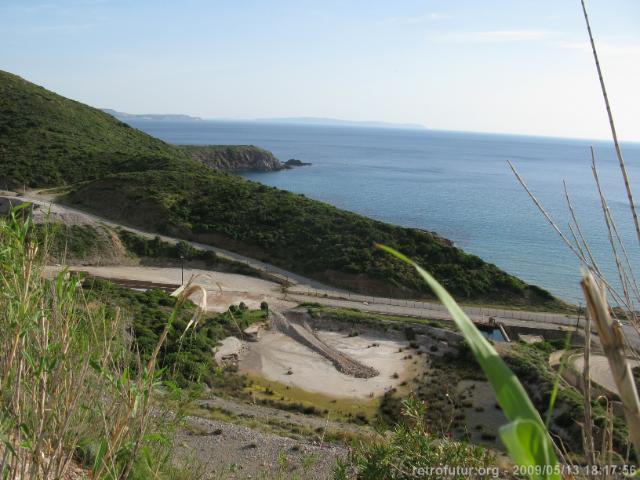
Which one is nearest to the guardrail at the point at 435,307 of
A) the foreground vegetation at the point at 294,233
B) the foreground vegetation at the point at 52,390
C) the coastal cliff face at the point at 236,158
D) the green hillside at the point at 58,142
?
the foreground vegetation at the point at 294,233

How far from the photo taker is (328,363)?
23.8 m

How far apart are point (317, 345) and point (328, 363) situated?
1.75m

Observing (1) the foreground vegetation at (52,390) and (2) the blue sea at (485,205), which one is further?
(2) the blue sea at (485,205)

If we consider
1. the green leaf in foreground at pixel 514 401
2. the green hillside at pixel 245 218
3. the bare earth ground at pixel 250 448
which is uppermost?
the green leaf in foreground at pixel 514 401

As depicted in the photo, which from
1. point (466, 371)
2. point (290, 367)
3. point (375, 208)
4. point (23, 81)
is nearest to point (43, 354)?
point (290, 367)

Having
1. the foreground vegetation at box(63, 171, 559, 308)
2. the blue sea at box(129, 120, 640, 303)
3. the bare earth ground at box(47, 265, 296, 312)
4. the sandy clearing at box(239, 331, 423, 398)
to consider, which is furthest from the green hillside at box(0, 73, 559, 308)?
the sandy clearing at box(239, 331, 423, 398)

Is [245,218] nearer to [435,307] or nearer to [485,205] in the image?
[435,307]

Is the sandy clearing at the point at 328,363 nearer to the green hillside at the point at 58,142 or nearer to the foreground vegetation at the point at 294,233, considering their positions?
the foreground vegetation at the point at 294,233

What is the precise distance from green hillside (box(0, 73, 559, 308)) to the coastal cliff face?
46190 millimetres

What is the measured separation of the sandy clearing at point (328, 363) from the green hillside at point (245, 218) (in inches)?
409

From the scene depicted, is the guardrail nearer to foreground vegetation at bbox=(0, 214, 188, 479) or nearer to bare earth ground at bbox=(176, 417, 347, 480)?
bare earth ground at bbox=(176, 417, 347, 480)

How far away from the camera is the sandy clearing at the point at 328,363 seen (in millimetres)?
21656

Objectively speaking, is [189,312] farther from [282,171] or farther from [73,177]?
[282,171]

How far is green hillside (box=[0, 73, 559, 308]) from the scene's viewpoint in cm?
3731
